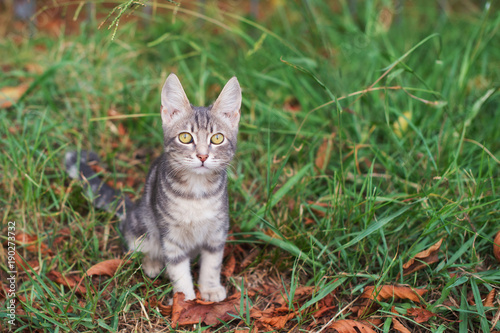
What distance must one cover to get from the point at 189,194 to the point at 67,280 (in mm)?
895

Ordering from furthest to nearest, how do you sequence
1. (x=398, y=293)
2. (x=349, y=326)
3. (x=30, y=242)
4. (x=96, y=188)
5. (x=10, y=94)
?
(x=10, y=94) < (x=96, y=188) < (x=30, y=242) < (x=398, y=293) < (x=349, y=326)

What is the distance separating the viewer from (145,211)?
2805 millimetres

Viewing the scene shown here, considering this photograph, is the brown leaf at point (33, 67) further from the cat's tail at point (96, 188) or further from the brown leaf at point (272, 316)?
the brown leaf at point (272, 316)

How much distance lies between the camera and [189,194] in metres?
2.54

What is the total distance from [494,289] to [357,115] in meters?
1.72

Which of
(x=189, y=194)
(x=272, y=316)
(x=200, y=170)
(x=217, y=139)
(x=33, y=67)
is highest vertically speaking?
(x=33, y=67)

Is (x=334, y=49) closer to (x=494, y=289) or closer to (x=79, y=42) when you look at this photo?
(x=79, y=42)

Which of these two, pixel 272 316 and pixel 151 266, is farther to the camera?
pixel 151 266

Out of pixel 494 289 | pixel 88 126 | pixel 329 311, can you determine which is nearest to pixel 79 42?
pixel 88 126

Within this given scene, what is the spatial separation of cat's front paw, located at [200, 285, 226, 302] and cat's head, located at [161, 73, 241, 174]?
0.73 meters

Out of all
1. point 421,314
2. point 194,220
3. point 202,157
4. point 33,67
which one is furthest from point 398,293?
point 33,67

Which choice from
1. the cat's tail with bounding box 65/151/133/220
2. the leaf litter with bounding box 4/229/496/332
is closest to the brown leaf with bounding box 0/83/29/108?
the cat's tail with bounding box 65/151/133/220

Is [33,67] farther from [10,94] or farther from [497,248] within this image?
[497,248]

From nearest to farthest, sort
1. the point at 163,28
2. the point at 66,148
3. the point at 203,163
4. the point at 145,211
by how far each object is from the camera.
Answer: the point at 203,163 < the point at 145,211 < the point at 66,148 < the point at 163,28
